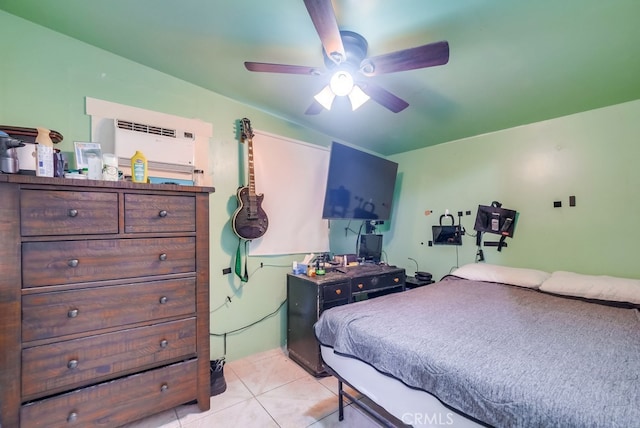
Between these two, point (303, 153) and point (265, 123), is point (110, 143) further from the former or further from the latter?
point (303, 153)

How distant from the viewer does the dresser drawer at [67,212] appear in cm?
129

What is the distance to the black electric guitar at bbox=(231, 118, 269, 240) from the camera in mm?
2371

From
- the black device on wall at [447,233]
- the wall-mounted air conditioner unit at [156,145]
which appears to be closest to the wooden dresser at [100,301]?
the wall-mounted air conditioner unit at [156,145]

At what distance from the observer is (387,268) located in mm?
2775

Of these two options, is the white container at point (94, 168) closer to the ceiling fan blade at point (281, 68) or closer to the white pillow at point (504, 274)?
the ceiling fan blade at point (281, 68)

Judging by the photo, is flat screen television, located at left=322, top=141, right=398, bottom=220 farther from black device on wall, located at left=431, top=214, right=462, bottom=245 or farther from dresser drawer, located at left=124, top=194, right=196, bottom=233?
dresser drawer, located at left=124, top=194, right=196, bottom=233

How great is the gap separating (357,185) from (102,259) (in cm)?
221

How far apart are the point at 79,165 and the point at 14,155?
0.25 m

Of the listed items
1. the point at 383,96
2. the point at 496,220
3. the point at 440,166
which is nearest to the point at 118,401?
the point at 383,96

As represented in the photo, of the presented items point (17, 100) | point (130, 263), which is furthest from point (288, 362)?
point (17, 100)

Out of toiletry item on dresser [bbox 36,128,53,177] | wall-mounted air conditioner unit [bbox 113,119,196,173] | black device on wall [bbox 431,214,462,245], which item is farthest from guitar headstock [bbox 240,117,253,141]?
black device on wall [bbox 431,214,462,245]

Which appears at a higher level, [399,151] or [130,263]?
[399,151]

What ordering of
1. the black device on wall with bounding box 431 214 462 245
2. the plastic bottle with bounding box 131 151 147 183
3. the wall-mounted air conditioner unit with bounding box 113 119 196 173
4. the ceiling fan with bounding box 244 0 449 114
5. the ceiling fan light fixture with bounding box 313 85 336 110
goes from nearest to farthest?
the ceiling fan with bounding box 244 0 449 114 → the plastic bottle with bounding box 131 151 147 183 → the ceiling fan light fixture with bounding box 313 85 336 110 → the wall-mounted air conditioner unit with bounding box 113 119 196 173 → the black device on wall with bounding box 431 214 462 245

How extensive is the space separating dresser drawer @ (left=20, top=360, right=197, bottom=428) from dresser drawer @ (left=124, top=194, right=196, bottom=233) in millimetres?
879
